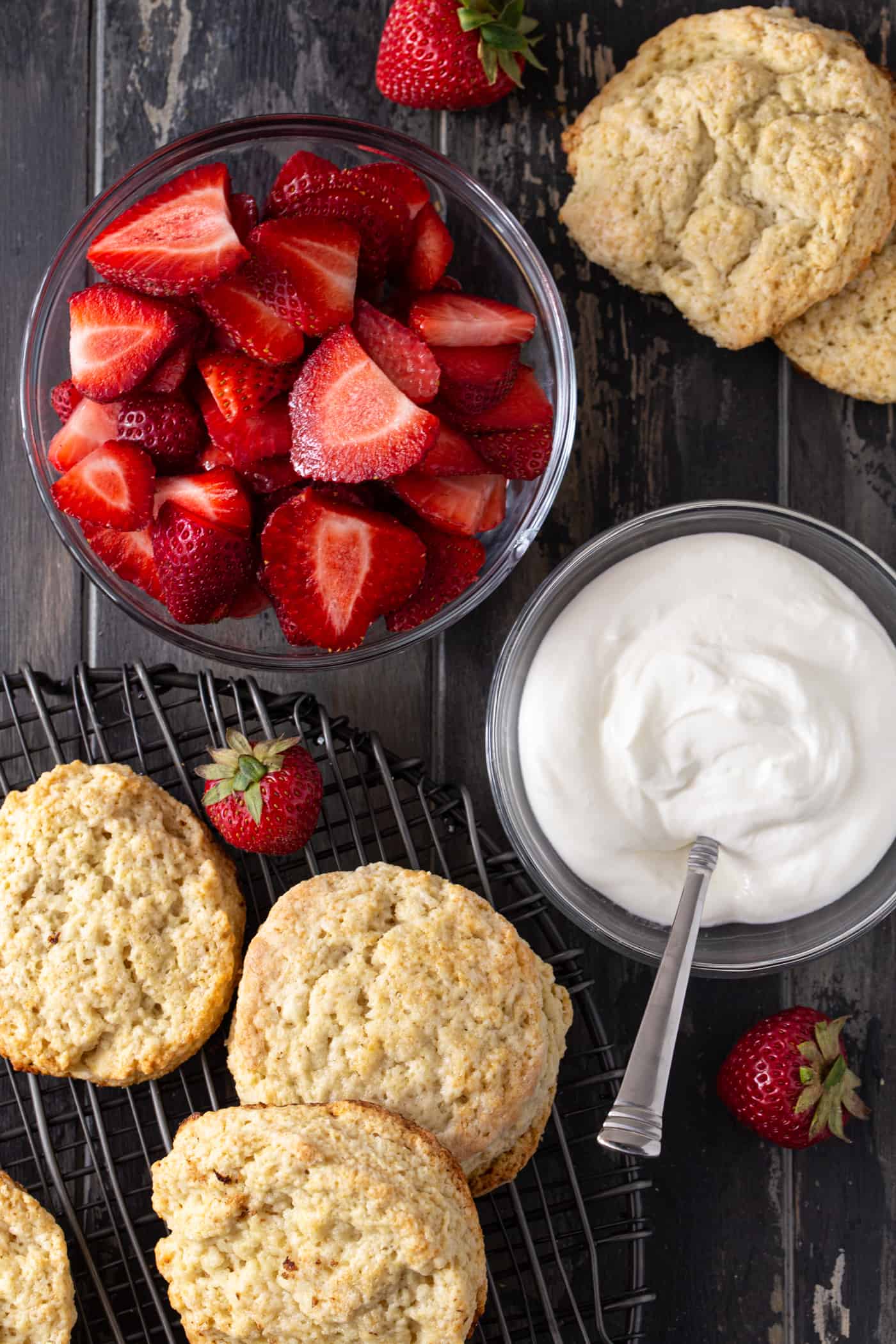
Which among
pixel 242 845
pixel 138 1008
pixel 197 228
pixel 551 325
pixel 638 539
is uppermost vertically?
pixel 197 228

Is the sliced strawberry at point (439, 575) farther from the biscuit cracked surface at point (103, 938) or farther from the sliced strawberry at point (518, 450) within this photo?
the biscuit cracked surface at point (103, 938)

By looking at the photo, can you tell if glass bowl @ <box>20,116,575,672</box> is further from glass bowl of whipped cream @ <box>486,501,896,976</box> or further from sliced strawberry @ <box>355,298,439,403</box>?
sliced strawberry @ <box>355,298,439,403</box>

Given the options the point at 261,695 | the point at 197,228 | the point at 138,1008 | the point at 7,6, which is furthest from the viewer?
the point at 7,6

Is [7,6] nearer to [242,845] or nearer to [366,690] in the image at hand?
[366,690]

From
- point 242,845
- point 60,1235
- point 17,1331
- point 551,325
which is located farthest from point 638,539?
point 17,1331

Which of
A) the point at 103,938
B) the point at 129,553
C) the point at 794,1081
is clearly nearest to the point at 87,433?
the point at 129,553

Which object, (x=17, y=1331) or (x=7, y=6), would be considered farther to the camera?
(x=7, y=6)

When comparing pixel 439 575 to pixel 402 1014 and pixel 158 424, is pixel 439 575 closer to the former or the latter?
pixel 158 424
